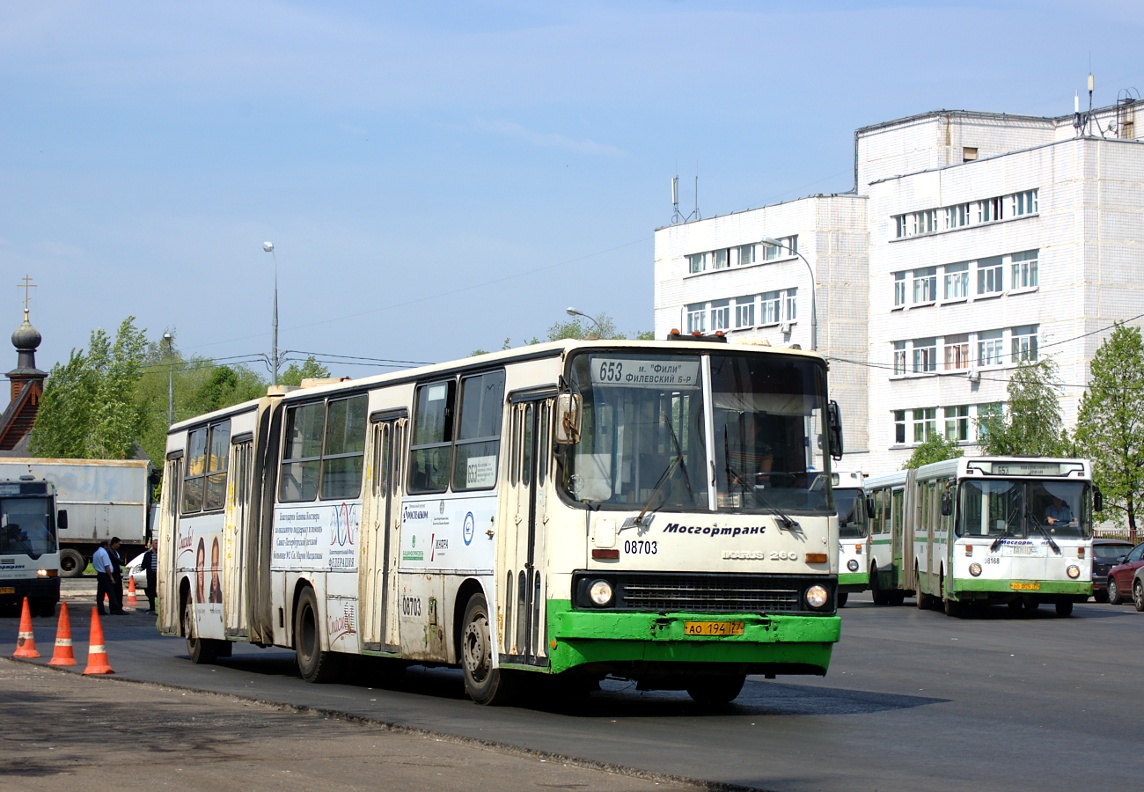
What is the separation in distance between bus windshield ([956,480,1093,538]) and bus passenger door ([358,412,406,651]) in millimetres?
17398

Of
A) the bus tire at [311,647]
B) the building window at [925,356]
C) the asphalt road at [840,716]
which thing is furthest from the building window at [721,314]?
the bus tire at [311,647]

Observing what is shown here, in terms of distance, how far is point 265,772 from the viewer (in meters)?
10.9

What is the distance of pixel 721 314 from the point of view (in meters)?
92.4

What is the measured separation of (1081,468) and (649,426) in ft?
65.5

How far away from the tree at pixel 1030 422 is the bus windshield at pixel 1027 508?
30.9 meters

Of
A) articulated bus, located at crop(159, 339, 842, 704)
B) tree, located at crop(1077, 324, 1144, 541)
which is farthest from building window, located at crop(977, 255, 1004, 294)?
articulated bus, located at crop(159, 339, 842, 704)

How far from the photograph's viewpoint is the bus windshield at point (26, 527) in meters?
38.4

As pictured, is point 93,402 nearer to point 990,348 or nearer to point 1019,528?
point 990,348

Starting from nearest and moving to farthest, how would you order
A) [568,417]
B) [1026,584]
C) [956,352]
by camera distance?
[568,417] < [1026,584] < [956,352]

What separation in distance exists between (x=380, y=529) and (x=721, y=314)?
75.6m

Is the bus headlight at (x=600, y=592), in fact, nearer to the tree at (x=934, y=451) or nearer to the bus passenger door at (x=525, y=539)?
the bus passenger door at (x=525, y=539)

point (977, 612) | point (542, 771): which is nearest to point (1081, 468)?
point (977, 612)

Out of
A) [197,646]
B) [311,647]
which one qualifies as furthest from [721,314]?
[311,647]

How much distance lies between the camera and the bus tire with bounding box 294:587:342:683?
1884 centimetres
